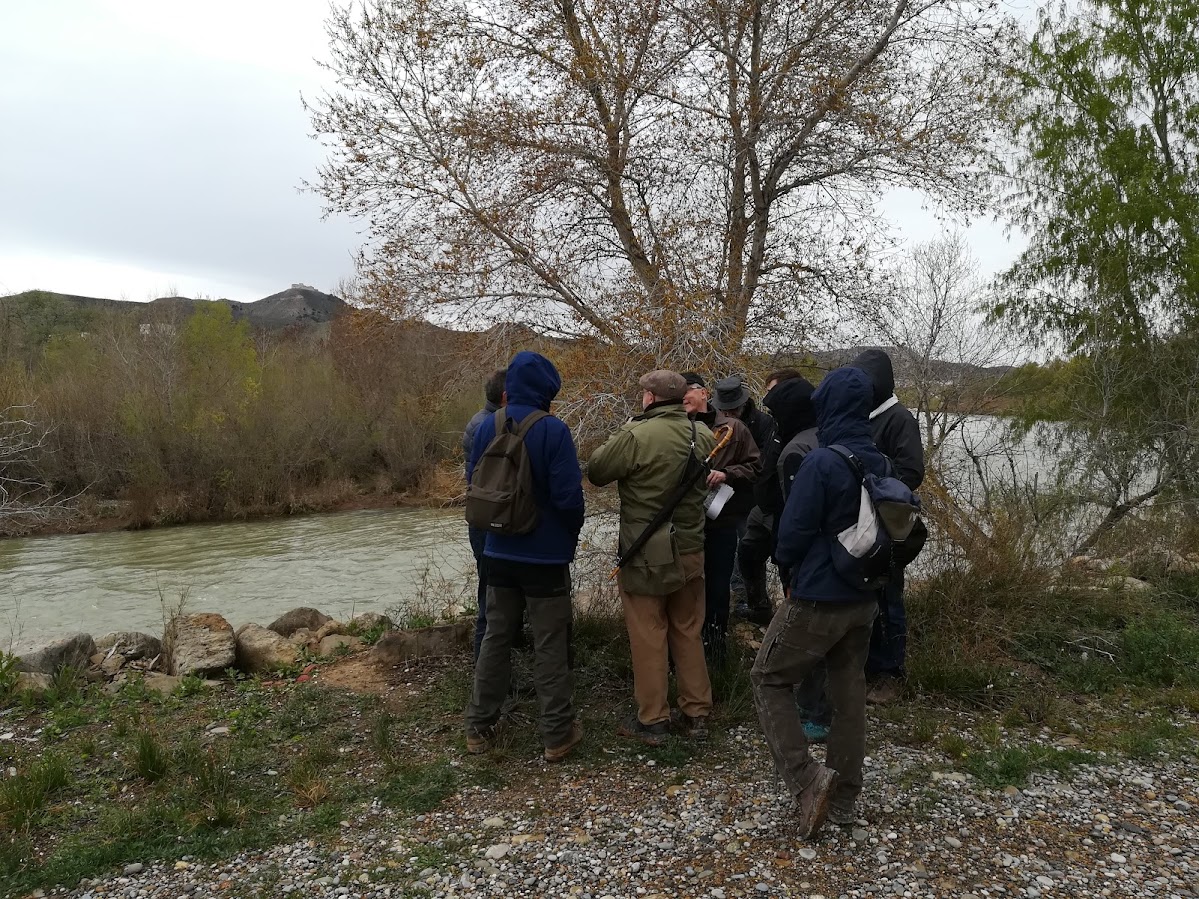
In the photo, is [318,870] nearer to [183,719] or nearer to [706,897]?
[706,897]

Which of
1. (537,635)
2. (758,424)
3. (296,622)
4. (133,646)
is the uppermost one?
(758,424)

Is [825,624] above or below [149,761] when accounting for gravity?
above

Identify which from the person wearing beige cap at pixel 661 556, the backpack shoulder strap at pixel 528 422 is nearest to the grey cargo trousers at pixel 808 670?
the person wearing beige cap at pixel 661 556

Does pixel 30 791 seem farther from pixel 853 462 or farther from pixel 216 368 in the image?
pixel 216 368

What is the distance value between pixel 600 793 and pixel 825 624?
143 centimetres

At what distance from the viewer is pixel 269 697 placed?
5230 millimetres

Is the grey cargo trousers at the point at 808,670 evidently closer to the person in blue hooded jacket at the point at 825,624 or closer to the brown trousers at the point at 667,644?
the person in blue hooded jacket at the point at 825,624

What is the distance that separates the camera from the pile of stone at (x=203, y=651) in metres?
5.72

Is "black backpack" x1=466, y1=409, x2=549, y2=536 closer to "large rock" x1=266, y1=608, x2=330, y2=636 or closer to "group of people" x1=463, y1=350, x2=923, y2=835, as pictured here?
"group of people" x1=463, y1=350, x2=923, y2=835

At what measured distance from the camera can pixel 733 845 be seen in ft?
10.6

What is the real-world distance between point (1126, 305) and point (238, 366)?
88.0ft

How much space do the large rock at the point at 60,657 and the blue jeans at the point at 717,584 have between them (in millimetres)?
5057

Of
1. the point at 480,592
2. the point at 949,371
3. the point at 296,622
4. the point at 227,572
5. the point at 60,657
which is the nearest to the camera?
the point at 480,592

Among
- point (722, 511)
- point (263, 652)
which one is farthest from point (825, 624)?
point (263, 652)
